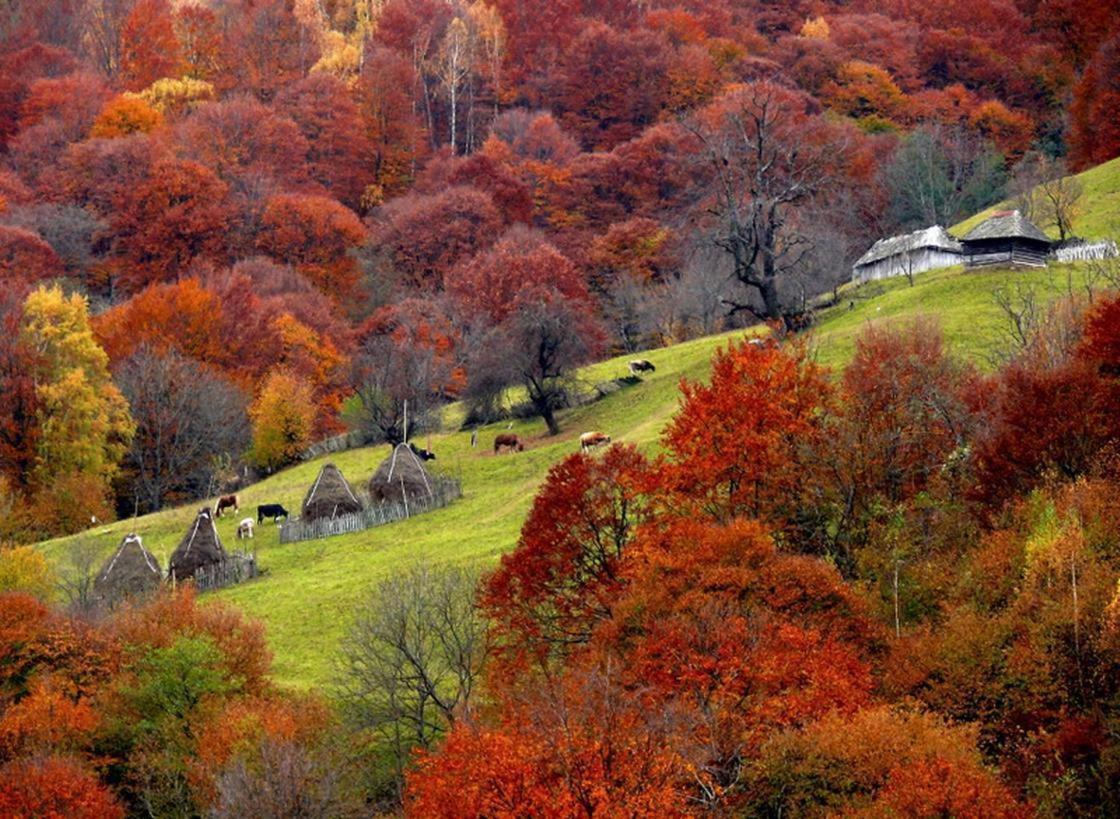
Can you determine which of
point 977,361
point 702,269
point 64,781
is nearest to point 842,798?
point 64,781

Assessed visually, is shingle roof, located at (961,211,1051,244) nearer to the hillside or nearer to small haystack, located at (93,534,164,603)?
the hillside

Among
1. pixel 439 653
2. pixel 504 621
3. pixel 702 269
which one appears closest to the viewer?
pixel 504 621

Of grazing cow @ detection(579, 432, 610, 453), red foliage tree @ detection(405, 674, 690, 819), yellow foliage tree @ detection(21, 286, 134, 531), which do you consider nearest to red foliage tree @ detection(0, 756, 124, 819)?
red foliage tree @ detection(405, 674, 690, 819)

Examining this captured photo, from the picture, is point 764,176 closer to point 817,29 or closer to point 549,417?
point 549,417

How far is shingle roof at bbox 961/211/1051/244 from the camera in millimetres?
55000

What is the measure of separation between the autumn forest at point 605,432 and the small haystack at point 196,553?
0.62m

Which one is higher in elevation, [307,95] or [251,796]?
[307,95]

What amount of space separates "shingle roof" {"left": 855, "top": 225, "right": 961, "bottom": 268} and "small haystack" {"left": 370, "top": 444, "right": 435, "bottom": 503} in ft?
82.9

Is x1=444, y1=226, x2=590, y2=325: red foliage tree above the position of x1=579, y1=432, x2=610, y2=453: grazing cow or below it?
above

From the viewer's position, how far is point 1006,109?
372 ft

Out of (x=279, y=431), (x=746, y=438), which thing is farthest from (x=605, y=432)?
(x=279, y=431)

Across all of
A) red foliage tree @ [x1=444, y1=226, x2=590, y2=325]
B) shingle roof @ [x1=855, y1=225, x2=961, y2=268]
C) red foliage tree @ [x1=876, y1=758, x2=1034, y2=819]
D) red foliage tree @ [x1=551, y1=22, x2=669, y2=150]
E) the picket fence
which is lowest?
red foliage tree @ [x1=876, y1=758, x2=1034, y2=819]

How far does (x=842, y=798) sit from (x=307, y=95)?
4085 inches

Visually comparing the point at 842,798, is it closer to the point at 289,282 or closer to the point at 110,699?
the point at 110,699
